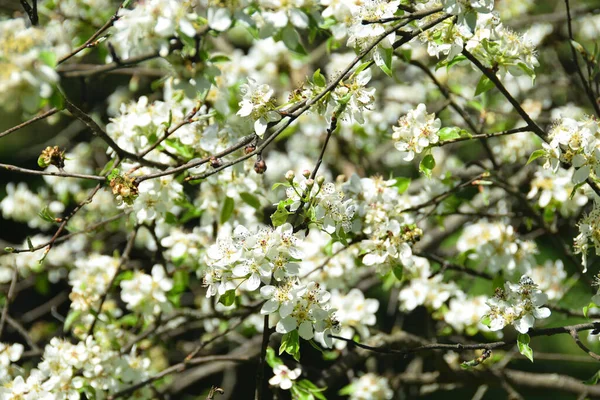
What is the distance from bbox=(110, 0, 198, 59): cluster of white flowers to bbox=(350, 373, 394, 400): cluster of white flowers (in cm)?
181

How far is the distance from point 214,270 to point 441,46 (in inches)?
34.5

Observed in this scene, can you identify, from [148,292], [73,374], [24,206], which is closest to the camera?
[73,374]

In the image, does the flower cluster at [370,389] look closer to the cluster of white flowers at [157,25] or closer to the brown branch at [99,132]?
the brown branch at [99,132]

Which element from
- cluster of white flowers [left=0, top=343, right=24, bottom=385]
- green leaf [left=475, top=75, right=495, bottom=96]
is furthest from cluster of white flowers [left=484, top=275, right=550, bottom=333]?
cluster of white flowers [left=0, top=343, right=24, bottom=385]

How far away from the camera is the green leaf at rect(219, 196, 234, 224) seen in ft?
7.44

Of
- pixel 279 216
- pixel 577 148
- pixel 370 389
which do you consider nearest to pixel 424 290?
pixel 370 389

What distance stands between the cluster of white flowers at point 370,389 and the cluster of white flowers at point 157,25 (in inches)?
71.1

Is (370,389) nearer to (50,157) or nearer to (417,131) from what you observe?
(417,131)

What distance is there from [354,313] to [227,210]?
68 centimetres

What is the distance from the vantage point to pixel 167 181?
2080 millimetres

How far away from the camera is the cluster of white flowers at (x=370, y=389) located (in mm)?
2742

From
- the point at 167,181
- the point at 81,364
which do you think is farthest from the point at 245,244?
the point at 81,364

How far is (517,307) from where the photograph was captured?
175cm

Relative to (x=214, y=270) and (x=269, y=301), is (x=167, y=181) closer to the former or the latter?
(x=214, y=270)
